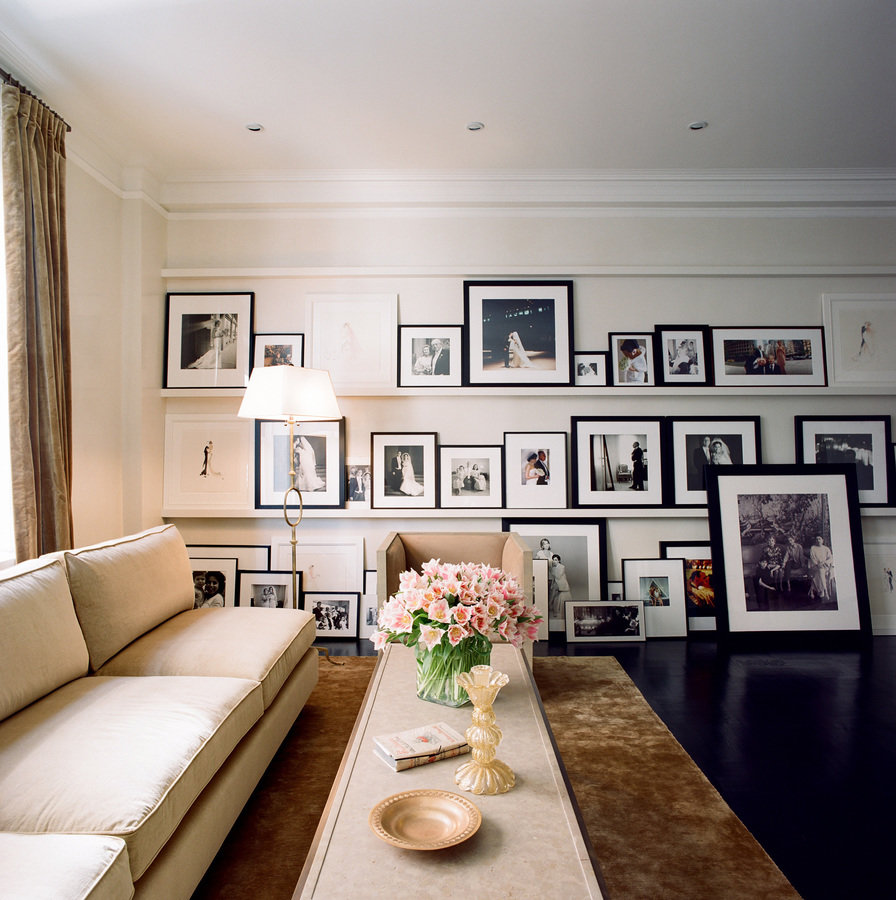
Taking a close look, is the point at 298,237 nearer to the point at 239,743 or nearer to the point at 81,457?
the point at 81,457

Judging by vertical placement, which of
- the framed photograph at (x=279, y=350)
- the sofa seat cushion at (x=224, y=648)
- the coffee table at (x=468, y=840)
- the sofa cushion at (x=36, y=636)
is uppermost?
the framed photograph at (x=279, y=350)

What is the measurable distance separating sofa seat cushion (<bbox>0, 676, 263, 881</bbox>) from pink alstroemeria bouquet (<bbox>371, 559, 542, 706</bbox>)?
1.76ft

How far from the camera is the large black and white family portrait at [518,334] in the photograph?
12.6 ft

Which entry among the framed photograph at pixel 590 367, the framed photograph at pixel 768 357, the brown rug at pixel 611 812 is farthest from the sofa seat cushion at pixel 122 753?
the framed photograph at pixel 768 357

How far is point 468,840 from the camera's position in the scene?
4.04 ft

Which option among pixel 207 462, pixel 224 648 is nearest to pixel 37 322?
pixel 207 462

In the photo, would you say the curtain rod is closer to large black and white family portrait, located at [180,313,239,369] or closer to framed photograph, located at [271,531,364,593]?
large black and white family portrait, located at [180,313,239,369]

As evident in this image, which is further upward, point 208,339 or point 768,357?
point 208,339

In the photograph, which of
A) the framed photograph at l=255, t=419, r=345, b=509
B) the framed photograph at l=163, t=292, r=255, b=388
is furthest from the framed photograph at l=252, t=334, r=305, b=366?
the framed photograph at l=255, t=419, r=345, b=509

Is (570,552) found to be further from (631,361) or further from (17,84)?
(17,84)

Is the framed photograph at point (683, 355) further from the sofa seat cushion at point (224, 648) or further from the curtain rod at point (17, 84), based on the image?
the curtain rod at point (17, 84)

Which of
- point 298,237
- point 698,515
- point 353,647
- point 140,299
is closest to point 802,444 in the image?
point 698,515

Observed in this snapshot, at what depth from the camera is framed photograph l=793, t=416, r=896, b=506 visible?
3885 mm

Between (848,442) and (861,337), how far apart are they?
662 mm
